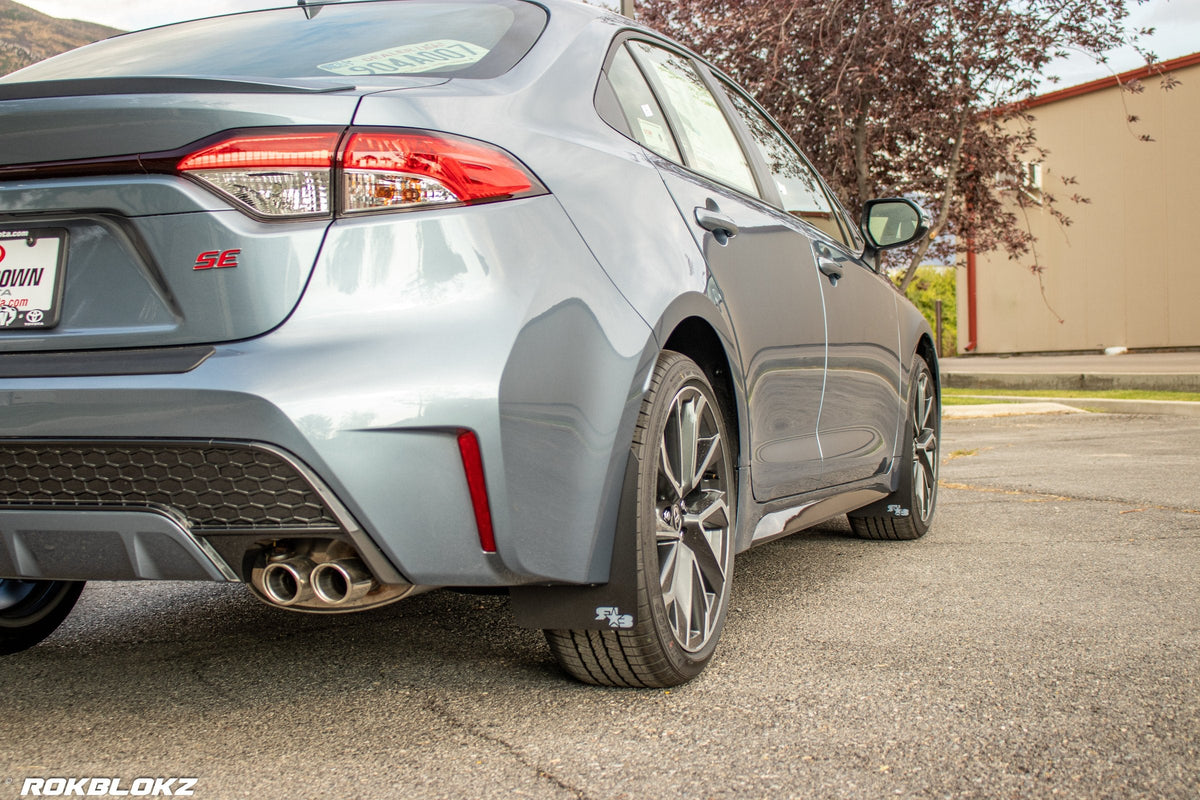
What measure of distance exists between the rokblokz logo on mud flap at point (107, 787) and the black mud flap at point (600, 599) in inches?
27.2

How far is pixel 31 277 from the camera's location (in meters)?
2.13

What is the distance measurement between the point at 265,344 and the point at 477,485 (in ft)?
1.43

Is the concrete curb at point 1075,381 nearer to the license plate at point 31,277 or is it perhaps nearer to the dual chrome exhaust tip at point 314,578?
the dual chrome exhaust tip at point 314,578

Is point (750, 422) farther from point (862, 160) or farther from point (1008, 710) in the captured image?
point (862, 160)

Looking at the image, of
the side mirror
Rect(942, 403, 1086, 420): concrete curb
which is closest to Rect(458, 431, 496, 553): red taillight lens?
the side mirror

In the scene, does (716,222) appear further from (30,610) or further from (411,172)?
(30,610)

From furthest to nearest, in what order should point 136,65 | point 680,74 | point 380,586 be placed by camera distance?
point 680,74 → point 136,65 → point 380,586

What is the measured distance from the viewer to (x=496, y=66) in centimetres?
245

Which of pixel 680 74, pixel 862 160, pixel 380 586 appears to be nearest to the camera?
pixel 380 586

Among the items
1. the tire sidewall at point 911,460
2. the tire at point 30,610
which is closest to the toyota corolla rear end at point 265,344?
the tire at point 30,610

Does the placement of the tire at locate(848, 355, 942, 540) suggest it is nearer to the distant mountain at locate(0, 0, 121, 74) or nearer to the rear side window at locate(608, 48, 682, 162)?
the rear side window at locate(608, 48, 682, 162)

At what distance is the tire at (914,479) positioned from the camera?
4613 millimetres

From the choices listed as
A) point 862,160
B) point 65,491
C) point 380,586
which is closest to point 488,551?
point 380,586

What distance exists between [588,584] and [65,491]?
0.98 metres
